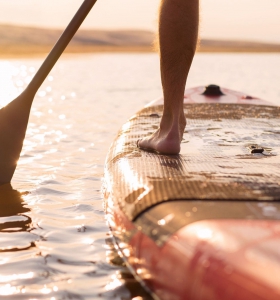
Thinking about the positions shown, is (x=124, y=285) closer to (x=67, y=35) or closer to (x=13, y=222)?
(x=13, y=222)

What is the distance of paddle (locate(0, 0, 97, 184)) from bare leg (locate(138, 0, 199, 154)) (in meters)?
0.56

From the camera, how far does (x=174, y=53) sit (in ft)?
7.75

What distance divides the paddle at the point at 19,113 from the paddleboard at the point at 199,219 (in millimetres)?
567

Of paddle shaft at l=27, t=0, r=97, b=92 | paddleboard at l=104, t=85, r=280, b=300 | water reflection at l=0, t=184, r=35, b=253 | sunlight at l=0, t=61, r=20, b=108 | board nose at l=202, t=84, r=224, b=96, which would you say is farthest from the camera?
sunlight at l=0, t=61, r=20, b=108

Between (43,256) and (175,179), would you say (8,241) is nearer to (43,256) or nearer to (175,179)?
(43,256)

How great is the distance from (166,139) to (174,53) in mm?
399

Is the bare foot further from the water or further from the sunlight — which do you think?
the sunlight

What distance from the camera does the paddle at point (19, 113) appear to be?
2719 millimetres

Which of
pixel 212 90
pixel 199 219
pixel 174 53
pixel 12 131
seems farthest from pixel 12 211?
pixel 212 90

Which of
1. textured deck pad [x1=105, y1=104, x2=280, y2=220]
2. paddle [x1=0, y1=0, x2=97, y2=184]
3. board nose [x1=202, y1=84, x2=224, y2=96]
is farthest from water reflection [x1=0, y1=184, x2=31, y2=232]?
board nose [x1=202, y1=84, x2=224, y2=96]

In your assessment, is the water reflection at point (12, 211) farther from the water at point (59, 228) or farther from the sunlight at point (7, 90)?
the sunlight at point (7, 90)

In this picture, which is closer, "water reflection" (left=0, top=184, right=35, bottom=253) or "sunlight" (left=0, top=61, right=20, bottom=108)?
"water reflection" (left=0, top=184, right=35, bottom=253)

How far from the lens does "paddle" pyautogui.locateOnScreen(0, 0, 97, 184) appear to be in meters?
2.72

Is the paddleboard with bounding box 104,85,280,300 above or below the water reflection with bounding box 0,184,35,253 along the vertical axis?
above
